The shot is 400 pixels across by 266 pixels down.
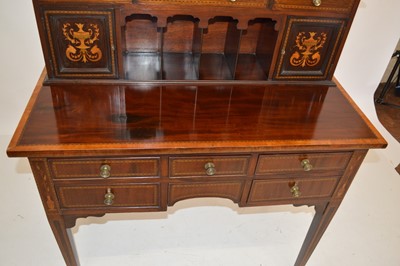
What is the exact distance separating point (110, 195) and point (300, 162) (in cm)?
79

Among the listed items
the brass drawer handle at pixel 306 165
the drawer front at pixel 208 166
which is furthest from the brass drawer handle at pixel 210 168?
the brass drawer handle at pixel 306 165

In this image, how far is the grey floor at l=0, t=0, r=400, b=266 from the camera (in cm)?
210

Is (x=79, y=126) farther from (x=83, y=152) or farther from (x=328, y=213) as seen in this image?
(x=328, y=213)

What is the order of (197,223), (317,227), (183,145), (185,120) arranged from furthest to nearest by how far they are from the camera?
1. (197,223)
2. (317,227)
3. (185,120)
4. (183,145)

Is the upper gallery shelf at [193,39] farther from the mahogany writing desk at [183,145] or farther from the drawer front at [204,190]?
the drawer front at [204,190]

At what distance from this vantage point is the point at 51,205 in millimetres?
1496

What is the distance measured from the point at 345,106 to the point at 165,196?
35.7 inches

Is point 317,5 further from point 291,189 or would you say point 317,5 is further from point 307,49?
point 291,189

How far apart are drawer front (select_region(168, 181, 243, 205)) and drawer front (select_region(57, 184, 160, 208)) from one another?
0.23ft

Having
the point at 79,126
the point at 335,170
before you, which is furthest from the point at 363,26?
the point at 79,126

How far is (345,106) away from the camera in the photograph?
1.66 meters

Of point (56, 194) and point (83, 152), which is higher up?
point (83, 152)

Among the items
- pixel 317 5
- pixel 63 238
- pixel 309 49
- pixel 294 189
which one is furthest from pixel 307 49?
pixel 63 238

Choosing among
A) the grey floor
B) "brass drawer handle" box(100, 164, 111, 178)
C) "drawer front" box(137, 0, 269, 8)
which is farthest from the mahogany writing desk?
the grey floor
